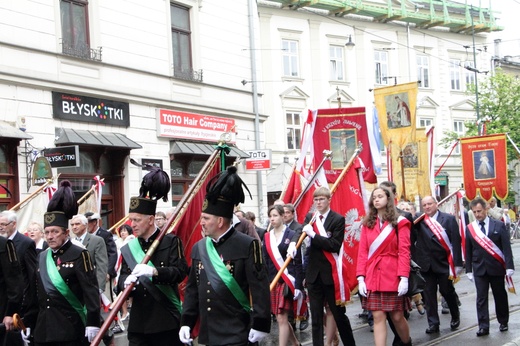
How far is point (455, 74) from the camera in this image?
153 feet

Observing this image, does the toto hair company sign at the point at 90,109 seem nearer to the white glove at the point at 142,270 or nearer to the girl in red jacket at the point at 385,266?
the girl in red jacket at the point at 385,266

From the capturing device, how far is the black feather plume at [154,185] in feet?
24.2

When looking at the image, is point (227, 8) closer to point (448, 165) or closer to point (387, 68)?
point (387, 68)

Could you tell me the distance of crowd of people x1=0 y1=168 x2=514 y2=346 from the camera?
6.45m

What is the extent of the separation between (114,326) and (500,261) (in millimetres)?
5978

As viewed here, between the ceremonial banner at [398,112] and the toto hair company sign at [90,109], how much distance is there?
7.00 m

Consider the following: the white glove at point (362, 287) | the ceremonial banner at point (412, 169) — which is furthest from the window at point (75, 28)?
the white glove at point (362, 287)

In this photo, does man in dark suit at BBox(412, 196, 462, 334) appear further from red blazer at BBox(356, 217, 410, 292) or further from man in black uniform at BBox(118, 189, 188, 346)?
man in black uniform at BBox(118, 189, 188, 346)

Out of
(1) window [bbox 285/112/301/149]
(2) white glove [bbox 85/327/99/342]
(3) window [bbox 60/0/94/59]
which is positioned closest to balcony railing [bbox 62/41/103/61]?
(3) window [bbox 60/0/94/59]

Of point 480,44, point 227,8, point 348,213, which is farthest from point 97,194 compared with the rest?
point 480,44

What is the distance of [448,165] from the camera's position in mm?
45844

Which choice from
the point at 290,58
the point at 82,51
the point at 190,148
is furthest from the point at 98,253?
the point at 290,58

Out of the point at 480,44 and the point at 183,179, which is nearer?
the point at 183,179

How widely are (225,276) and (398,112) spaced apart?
41.2 feet
